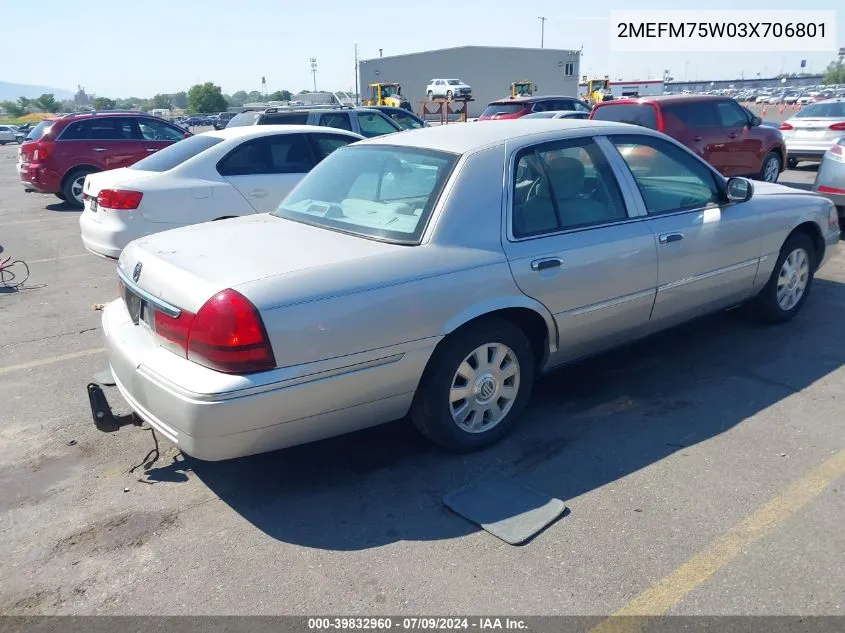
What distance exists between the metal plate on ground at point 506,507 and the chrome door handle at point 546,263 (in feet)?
3.57

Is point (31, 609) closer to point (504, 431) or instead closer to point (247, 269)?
point (247, 269)

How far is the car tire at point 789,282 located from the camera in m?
5.34

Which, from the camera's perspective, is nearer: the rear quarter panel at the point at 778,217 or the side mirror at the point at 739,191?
the side mirror at the point at 739,191

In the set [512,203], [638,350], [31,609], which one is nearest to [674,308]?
[638,350]

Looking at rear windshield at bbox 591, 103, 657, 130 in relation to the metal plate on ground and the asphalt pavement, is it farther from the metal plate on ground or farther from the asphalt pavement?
the metal plate on ground

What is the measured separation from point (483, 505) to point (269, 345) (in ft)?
4.04

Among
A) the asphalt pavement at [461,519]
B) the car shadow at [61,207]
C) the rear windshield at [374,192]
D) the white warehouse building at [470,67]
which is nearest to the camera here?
the asphalt pavement at [461,519]

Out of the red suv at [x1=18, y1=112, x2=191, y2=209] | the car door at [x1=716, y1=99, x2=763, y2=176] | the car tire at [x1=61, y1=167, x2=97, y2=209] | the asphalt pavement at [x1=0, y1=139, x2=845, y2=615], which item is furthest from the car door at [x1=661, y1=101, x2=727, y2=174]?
the car tire at [x1=61, y1=167, x2=97, y2=209]

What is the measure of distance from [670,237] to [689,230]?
0.72 ft

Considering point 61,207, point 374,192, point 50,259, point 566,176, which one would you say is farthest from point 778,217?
point 61,207

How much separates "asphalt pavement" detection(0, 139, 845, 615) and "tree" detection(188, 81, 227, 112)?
9381 centimetres

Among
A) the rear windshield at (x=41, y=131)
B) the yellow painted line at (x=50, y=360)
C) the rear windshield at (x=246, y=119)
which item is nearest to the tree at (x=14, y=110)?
the rear windshield at (x=41, y=131)

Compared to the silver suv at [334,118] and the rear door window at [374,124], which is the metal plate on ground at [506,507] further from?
the rear door window at [374,124]

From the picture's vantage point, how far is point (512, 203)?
3.72 m
